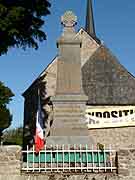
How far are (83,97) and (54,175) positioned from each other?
3.67m

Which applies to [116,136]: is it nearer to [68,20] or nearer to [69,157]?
[68,20]

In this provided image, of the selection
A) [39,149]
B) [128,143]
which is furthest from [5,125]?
[39,149]

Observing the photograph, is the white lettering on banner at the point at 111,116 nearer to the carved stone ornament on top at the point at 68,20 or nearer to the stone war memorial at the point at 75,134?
the stone war memorial at the point at 75,134

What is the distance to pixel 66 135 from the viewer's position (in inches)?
452

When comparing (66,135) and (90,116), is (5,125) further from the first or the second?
(66,135)

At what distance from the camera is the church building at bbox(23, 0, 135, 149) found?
1178 cm

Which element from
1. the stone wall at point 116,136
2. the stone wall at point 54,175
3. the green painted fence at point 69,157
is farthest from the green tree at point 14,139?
the stone wall at point 54,175

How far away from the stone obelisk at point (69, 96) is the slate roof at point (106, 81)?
10892 millimetres

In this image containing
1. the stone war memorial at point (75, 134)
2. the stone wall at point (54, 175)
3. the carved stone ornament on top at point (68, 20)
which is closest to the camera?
the stone wall at point (54, 175)

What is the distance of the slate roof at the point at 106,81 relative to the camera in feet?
77.5

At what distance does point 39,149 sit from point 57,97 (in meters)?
2.66

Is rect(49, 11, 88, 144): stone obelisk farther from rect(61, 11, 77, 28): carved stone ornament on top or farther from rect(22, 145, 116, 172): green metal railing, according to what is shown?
rect(22, 145, 116, 172): green metal railing

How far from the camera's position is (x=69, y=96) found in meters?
12.0

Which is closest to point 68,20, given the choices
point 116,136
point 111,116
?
point 111,116
